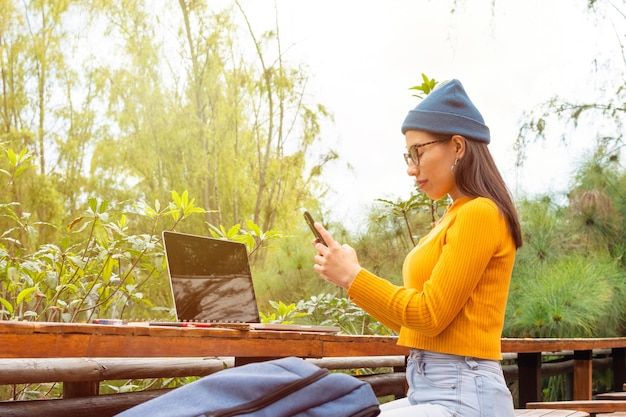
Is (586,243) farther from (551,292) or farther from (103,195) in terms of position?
(103,195)

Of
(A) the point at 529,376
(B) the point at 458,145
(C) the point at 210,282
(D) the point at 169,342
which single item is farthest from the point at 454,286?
(A) the point at 529,376

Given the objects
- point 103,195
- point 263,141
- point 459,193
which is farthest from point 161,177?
point 459,193

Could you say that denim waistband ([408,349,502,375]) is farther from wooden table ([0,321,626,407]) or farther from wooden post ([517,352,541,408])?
wooden post ([517,352,541,408])

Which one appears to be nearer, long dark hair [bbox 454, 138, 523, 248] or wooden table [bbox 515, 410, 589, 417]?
long dark hair [bbox 454, 138, 523, 248]

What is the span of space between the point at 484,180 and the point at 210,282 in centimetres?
68

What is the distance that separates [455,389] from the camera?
3.61 feet

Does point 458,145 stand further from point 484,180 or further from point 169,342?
point 169,342

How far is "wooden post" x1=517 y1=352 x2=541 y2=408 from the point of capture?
2.97 metres

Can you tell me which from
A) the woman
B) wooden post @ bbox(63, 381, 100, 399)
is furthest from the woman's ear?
wooden post @ bbox(63, 381, 100, 399)

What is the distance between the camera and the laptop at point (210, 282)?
1.53 m

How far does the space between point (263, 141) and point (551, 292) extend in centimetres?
751

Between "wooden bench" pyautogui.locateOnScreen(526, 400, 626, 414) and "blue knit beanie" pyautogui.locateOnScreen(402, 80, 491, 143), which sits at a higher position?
"blue knit beanie" pyautogui.locateOnScreen(402, 80, 491, 143)

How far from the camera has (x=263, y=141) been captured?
11.0 metres

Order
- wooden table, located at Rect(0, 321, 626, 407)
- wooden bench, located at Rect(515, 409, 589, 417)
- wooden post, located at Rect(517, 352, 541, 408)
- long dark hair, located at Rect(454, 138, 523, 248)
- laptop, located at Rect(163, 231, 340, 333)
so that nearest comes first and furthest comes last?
wooden table, located at Rect(0, 321, 626, 407) → long dark hair, located at Rect(454, 138, 523, 248) → laptop, located at Rect(163, 231, 340, 333) → wooden bench, located at Rect(515, 409, 589, 417) → wooden post, located at Rect(517, 352, 541, 408)
